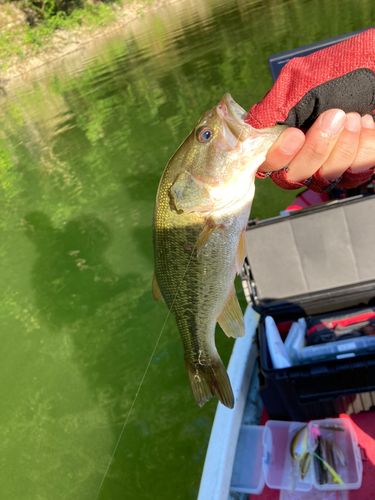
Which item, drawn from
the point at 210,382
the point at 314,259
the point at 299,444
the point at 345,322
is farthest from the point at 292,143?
the point at 299,444

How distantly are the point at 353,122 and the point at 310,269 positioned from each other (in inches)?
69.1

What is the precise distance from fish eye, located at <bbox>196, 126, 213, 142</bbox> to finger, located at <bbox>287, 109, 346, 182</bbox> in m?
0.40

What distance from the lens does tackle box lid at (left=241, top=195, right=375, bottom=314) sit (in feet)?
9.50

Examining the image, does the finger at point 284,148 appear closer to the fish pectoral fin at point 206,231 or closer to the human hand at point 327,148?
the human hand at point 327,148

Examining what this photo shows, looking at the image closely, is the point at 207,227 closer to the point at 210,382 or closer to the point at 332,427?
the point at 210,382

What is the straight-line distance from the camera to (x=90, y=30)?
39.7 m

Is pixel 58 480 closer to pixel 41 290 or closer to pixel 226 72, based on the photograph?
pixel 41 290

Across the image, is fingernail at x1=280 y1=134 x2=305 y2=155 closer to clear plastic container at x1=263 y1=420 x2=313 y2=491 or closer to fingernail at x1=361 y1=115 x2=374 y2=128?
fingernail at x1=361 y1=115 x2=374 y2=128

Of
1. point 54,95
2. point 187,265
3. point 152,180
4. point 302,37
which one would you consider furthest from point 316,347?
point 54,95

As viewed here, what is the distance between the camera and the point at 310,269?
3.02m

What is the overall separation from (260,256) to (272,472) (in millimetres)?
1662

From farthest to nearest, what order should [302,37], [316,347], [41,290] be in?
[302,37]
[41,290]
[316,347]

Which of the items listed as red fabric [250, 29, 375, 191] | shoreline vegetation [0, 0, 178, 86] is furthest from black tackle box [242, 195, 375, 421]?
shoreline vegetation [0, 0, 178, 86]

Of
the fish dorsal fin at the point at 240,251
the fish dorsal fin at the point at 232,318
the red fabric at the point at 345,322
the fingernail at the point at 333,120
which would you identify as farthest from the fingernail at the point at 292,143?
the red fabric at the point at 345,322
